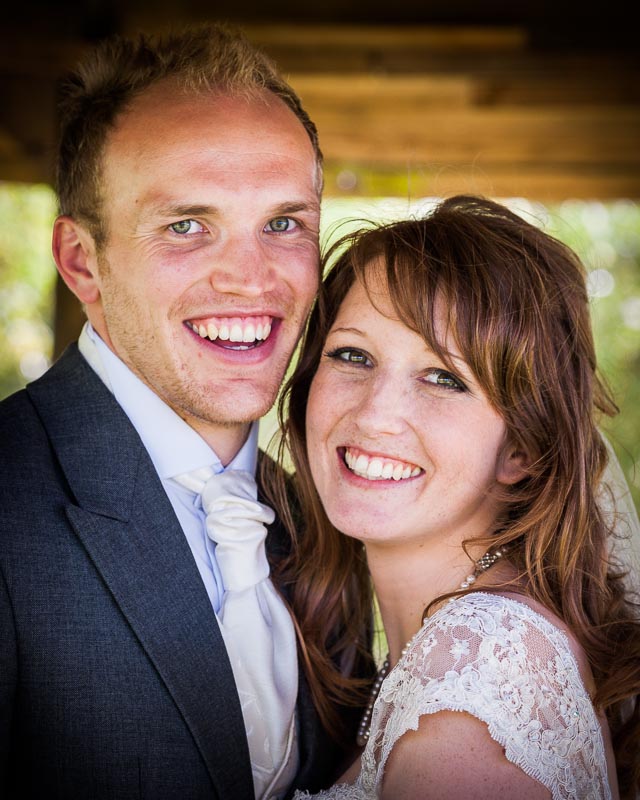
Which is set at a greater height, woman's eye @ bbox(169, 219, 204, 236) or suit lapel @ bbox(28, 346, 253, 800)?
woman's eye @ bbox(169, 219, 204, 236)

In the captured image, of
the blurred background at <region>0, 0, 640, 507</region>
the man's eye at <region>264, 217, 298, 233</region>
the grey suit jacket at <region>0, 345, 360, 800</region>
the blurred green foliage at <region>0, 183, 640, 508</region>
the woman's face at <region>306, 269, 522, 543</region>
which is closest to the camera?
the grey suit jacket at <region>0, 345, 360, 800</region>

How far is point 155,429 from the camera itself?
2377 millimetres

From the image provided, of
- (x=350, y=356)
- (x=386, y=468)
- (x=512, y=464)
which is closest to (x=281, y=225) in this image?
(x=350, y=356)

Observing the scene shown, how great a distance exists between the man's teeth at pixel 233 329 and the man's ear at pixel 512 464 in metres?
0.73

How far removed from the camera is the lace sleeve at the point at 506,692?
5.82 ft

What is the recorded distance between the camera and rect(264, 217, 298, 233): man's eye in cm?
260

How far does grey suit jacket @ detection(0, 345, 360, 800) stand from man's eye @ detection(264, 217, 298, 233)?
31.3 inches

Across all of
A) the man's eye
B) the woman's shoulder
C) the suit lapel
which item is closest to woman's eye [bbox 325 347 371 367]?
the man's eye

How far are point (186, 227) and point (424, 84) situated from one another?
2617mm

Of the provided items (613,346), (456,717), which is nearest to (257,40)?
(456,717)

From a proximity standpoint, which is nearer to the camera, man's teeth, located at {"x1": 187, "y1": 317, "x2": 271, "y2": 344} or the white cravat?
the white cravat

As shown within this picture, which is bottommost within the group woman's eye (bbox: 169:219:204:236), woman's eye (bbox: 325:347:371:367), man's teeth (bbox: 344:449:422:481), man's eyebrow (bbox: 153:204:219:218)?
man's teeth (bbox: 344:449:422:481)

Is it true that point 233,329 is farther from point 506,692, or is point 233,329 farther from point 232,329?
point 506,692

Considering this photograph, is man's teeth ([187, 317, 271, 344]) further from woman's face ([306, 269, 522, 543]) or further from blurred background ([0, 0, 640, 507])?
blurred background ([0, 0, 640, 507])
